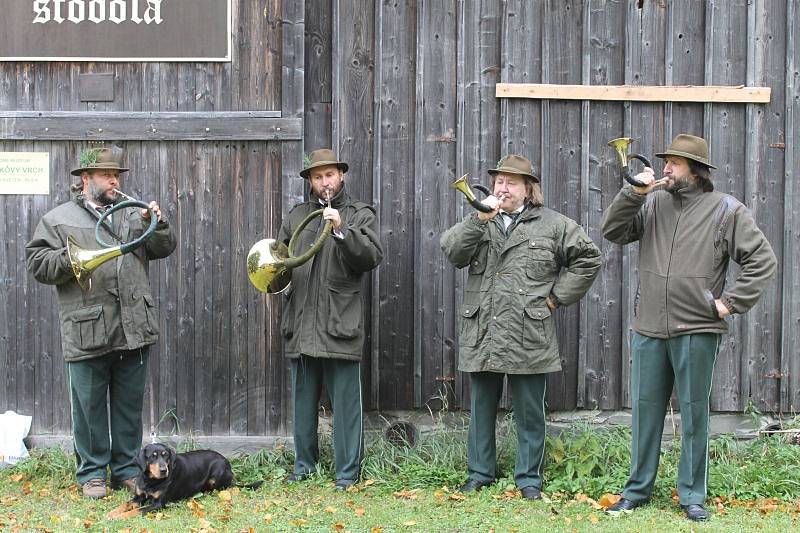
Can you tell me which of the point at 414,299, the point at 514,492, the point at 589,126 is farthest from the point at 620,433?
the point at 589,126

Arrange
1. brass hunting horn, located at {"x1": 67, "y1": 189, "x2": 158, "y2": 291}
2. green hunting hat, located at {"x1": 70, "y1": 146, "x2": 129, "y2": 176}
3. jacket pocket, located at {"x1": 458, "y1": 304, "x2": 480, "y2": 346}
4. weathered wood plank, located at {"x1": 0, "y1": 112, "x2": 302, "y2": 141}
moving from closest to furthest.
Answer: brass hunting horn, located at {"x1": 67, "y1": 189, "x2": 158, "y2": 291}
jacket pocket, located at {"x1": 458, "y1": 304, "x2": 480, "y2": 346}
green hunting hat, located at {"x1": 70, "y1": 146, "x2": 129, "y2": 176}
weathered wood plank, located at {"x1": 0, "y1": 112, "x2": 302, "y2": 141}

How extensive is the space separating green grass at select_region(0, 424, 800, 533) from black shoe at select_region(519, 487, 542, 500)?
0.07 meters

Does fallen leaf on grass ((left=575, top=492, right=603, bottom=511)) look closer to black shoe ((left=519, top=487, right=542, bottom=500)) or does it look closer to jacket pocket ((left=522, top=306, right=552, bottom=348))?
black shoe ((left=519, top=487, right=542, bottom=500))

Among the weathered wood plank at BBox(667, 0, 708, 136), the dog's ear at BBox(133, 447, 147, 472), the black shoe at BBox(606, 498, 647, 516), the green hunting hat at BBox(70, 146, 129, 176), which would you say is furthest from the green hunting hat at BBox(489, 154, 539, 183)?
the dog's ear at BBox(133, 447, 147, 472)

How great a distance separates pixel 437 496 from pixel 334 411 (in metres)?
0.86

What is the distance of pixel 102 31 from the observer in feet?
21.5

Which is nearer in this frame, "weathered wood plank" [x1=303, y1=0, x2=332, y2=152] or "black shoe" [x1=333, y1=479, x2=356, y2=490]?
"black shoe" [x1=333, y1=479, x2=356, y2=490]

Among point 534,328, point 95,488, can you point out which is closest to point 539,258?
point 534,328

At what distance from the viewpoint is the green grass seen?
514cm

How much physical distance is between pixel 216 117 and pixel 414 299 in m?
1.85

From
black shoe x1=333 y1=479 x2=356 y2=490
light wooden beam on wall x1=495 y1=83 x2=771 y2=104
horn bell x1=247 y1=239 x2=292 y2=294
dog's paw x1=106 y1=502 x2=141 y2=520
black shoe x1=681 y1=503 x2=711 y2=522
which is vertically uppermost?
light wooden beam on wall x1=495 y1=83 x2=771 y2=104

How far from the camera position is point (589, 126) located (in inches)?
258

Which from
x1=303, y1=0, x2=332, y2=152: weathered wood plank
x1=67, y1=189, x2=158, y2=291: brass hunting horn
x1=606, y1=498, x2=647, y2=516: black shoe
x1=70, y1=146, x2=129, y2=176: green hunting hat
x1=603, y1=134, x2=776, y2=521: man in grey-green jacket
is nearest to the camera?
x1=603, y1=134, x2=776, y2=521: man in grey-green jacket

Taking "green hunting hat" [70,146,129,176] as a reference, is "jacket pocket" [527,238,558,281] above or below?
below
